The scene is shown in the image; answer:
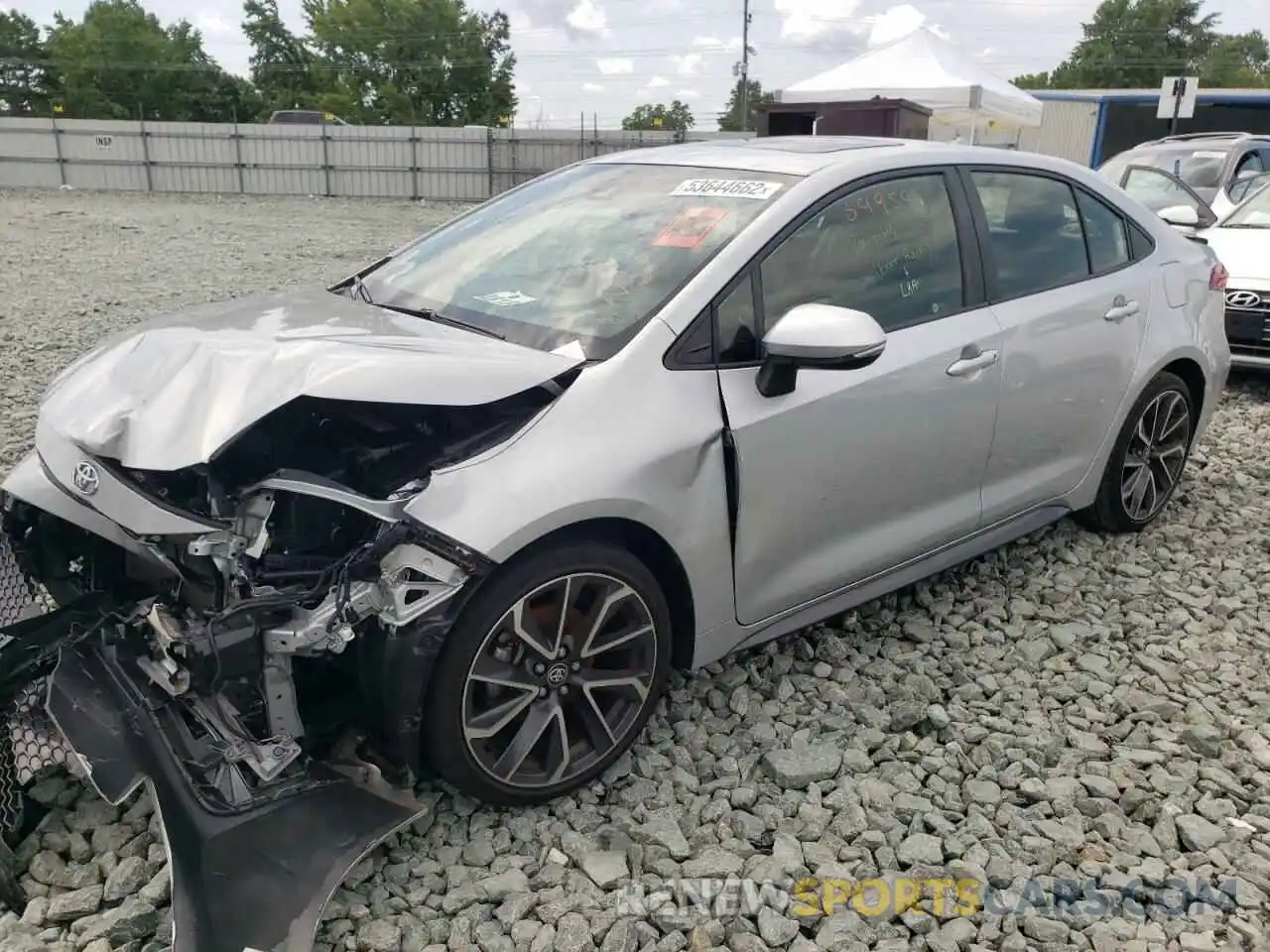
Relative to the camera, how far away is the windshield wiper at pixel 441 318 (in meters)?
2.88

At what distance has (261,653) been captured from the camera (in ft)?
7.56

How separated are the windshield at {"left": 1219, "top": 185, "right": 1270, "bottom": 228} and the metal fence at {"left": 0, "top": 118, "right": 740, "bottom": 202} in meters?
20.0

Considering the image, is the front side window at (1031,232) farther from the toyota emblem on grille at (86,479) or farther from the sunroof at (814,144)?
the toyota emblem on grille at (86,479)

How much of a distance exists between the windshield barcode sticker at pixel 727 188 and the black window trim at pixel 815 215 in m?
0.14

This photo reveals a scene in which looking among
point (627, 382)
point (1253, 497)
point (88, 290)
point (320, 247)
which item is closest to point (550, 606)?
point (627, 382)

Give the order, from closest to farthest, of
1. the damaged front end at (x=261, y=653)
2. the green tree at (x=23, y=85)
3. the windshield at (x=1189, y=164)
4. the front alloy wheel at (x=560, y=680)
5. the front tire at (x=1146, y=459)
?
the damaged front end at (x=261, y=653), the front alloy wheel at (x=560, y=680), the front tire at (x=1146, y=459), the windshield at (x=1189, y=164), the green tree at (x=23, y=85)

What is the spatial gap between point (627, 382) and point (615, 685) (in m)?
0.80

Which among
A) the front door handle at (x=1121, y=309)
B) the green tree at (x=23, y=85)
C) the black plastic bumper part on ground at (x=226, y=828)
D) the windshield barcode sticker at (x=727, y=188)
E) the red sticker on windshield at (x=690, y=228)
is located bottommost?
the black plastic bumper part on ground at (x=226, y=828)

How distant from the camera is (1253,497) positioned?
16.6 feet

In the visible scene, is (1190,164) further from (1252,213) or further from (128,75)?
(128,75)

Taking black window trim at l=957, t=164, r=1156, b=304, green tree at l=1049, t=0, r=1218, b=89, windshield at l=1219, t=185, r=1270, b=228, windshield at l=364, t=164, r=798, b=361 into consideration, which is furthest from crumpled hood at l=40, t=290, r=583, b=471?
green tree at l=1049, t=0, r=1218, b=89

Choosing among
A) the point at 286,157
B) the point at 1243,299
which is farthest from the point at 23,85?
the point at 1243,299

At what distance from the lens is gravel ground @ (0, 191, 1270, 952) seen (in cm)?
234

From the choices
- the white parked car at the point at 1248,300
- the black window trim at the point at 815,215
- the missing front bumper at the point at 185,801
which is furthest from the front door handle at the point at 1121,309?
the white parked car at the point at 1248,300
